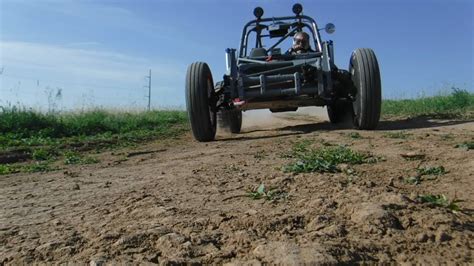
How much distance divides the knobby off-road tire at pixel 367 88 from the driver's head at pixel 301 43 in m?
1.54

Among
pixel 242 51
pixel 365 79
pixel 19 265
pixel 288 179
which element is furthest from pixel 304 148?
pixel 242 51

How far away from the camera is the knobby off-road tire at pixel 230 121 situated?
8.23 m

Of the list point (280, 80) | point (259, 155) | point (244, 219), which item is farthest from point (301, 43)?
point (244, 219)

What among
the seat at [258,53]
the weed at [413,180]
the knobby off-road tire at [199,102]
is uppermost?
the seat at [258,53]

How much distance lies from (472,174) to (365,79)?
3.37 m

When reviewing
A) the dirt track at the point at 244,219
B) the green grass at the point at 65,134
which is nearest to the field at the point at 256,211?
the dirt track at the point at 244,219

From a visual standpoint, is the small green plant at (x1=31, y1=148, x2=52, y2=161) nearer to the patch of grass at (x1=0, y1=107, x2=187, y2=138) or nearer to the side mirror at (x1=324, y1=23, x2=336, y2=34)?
the patch of grass at (x1=0, y1=107, x2=187, y2=138)

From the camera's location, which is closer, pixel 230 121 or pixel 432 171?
pixel 432 171

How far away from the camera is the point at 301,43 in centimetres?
772

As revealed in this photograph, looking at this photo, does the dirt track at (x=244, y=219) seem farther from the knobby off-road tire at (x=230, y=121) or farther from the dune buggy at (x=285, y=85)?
the knobby off-road tire at (x=230, y=121)

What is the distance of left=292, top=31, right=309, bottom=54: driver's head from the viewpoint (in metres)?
7.70

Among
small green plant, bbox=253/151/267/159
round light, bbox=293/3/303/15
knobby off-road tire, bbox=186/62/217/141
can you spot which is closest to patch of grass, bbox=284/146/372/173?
small green plant, bbox=253/151/267/159

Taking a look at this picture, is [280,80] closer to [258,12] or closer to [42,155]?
[258,12]

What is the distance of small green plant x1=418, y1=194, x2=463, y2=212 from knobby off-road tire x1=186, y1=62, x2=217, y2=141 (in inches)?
171
